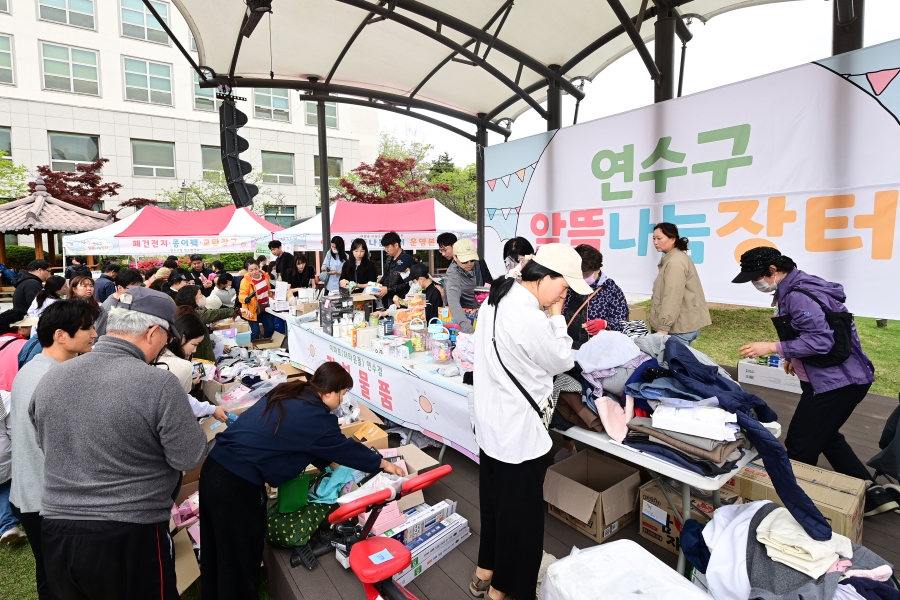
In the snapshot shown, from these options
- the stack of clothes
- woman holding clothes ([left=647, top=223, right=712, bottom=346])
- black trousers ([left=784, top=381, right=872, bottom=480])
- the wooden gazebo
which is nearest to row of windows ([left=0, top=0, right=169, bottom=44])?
the wooden gazebo

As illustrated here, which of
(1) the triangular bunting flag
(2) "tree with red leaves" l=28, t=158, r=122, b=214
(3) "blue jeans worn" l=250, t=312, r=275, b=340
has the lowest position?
(3) "blue jeans worn" l=250, t=312, r=275, b=340

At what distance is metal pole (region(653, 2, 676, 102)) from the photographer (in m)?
4.20

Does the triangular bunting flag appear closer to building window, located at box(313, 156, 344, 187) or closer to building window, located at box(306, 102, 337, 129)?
building window, located at box(313, 156, 344, 187)

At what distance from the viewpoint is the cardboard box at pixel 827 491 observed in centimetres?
225

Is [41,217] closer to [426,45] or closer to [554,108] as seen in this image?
[426,45]

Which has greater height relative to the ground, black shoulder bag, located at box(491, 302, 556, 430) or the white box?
black shoulder bag, located at box(491, 302, 556, 430)

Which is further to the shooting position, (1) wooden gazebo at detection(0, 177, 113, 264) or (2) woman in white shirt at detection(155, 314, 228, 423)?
(1) wooden gazebo at detection(0, 177, 113, 264)

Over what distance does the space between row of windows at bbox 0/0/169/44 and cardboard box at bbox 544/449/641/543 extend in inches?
900

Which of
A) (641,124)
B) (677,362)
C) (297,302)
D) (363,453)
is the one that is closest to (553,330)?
(677,362)

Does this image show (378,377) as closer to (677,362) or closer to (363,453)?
(363,453)

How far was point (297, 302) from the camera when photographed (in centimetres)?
600

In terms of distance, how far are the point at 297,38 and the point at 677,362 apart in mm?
5368

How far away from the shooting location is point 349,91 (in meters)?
6.26

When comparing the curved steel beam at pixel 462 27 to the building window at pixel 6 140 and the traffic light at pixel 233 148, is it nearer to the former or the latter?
the traffic light at pixel 233 148
